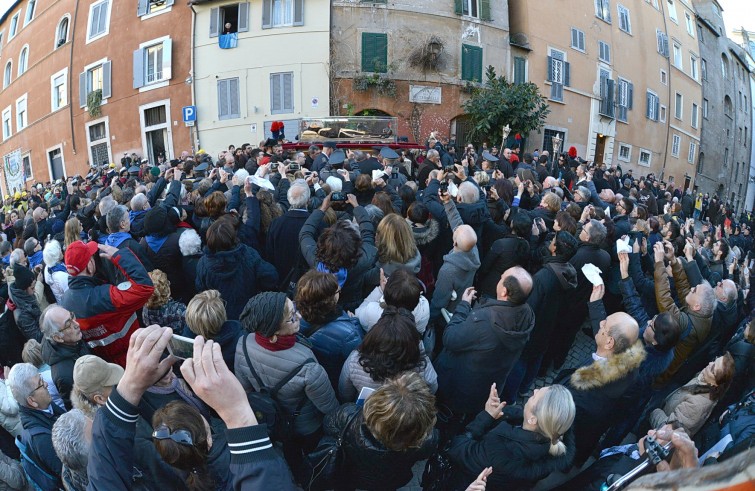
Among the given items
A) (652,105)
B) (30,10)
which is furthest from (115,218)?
(30,10)

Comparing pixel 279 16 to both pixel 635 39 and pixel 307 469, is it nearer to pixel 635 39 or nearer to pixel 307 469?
pixel 635 39

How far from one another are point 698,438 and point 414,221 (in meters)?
2.48

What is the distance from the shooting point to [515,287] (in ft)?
8.80

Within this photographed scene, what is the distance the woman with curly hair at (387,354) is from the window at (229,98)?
53.0 feet

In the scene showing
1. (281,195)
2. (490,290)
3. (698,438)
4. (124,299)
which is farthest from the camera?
(281,195)

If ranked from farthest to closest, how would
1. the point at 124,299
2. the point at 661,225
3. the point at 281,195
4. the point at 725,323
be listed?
1. the point at 661,225
2. the point at 281,195
3. the point at 725,323
4. the point at 124,299

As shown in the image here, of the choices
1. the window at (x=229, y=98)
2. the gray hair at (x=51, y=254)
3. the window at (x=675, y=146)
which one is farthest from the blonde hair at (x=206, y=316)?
the window at (x=675, y=146)

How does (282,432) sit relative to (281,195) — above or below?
below

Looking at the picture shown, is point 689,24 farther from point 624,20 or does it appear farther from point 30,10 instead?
point 30,10

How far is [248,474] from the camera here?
133 cm

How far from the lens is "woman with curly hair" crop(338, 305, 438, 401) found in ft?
7.50

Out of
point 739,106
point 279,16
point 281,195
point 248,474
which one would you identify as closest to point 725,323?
point 739,106

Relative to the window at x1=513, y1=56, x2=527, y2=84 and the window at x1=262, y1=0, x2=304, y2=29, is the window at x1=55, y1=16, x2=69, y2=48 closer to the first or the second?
the window at x1=262, y1=0, x2=304, y2=29

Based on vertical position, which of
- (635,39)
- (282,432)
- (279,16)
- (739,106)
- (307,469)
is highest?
(279,16)
